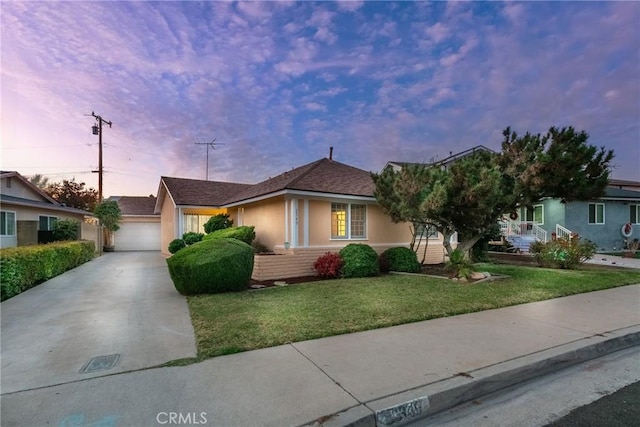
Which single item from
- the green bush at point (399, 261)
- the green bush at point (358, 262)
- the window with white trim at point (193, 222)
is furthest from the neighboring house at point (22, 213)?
the green bush at point (399, 261)

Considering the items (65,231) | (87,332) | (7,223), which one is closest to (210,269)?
(87,332)

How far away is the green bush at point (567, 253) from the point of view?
1206 cm

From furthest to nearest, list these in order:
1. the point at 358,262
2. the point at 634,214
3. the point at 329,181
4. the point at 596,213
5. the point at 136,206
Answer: the point at 136,206 < the point at 634,214 < the point at 596,213 < the point at 329,181 < the point at 358,262

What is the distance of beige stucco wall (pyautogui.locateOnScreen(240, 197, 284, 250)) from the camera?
504 inches

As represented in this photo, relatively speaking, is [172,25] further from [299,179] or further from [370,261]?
[370,261]

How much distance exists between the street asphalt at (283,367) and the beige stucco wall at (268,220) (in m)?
6.55

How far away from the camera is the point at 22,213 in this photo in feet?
52.3

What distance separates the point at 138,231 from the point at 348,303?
1021 inches

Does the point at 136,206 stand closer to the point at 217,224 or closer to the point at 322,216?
the point at 217,224

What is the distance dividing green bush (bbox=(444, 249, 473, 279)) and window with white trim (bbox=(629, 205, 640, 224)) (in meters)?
20.4

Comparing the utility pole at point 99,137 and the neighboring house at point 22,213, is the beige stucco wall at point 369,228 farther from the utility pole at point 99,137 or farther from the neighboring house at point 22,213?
the utility pole at point 99,137

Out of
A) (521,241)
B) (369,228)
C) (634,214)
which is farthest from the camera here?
(634,214)

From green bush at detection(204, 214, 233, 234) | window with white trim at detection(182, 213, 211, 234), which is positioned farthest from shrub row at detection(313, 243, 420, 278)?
window with white trim at detection(182, 213, 211, 234)

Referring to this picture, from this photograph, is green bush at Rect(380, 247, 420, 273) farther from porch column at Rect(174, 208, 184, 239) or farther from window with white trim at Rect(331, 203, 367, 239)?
porch column at Rect(174, 208, 184, 239)
